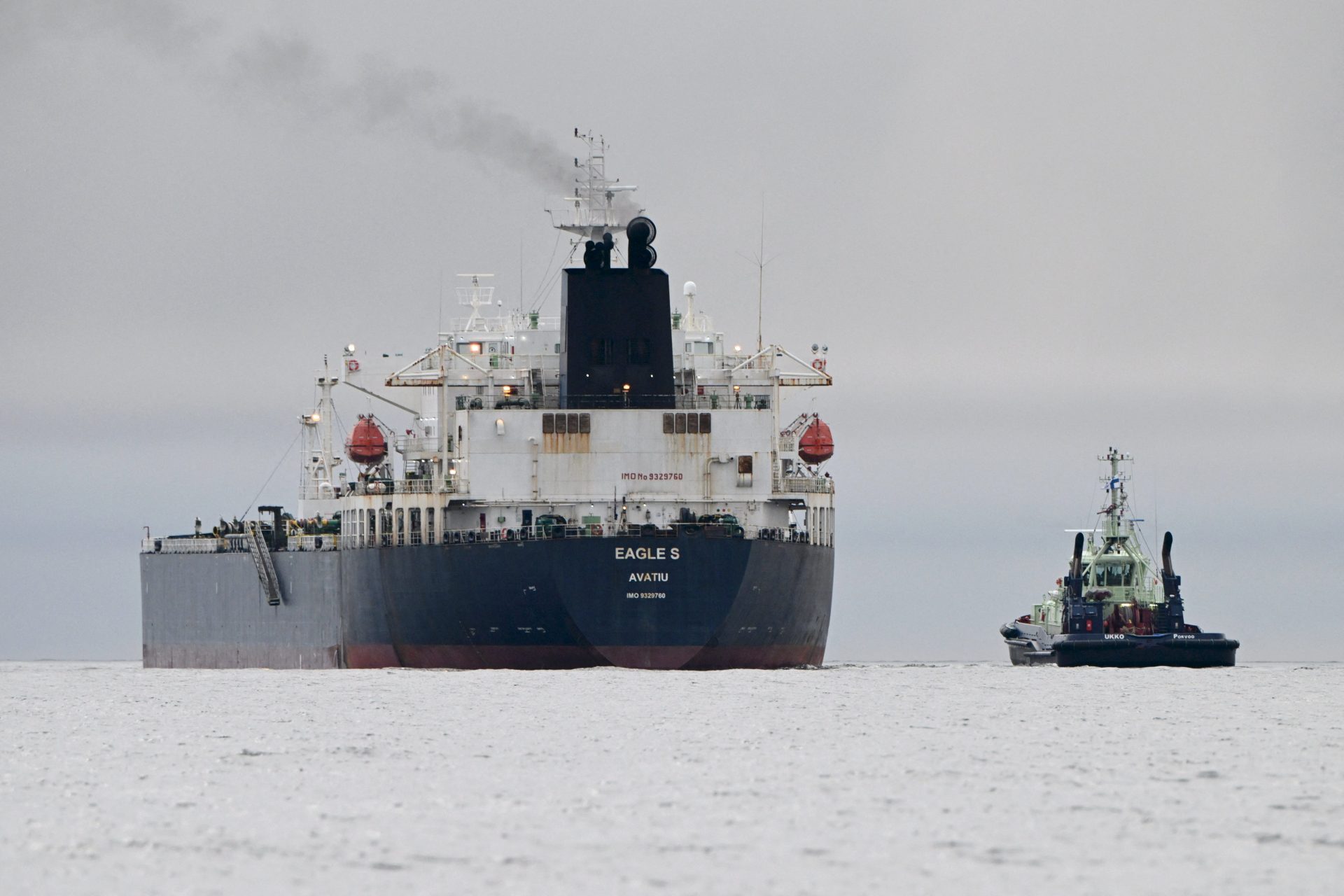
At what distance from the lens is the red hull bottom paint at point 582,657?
56188mm

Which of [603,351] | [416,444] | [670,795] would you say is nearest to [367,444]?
[416,444]

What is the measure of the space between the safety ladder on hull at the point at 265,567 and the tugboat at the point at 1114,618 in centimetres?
2658

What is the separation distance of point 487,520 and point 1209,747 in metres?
31.0

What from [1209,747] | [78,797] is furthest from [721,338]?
[78,797]

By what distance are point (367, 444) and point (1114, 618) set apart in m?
25.9

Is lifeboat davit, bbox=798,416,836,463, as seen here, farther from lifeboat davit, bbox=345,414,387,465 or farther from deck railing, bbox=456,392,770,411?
lifeboat davit, bbox=345,414,387,465

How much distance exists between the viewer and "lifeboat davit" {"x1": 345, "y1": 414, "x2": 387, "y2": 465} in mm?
69875

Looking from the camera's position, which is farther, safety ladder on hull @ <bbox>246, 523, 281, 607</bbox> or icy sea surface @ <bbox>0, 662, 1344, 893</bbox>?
safety ladder on hull @ <bbox>246, 523, 281, 607</bbox>

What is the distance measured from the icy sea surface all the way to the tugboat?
20.9m

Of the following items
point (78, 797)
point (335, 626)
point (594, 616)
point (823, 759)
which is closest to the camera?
point (78, 797)

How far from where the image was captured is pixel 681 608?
2207 inches

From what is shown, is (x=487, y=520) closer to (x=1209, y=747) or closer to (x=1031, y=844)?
(x=1209, y=747)

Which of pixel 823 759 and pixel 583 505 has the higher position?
pixel 583 505

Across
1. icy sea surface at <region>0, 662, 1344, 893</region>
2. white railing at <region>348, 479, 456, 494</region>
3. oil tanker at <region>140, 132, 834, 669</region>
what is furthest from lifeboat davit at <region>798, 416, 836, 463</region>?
icy sea surface at <region>0, 662, 1344, 893</region>
